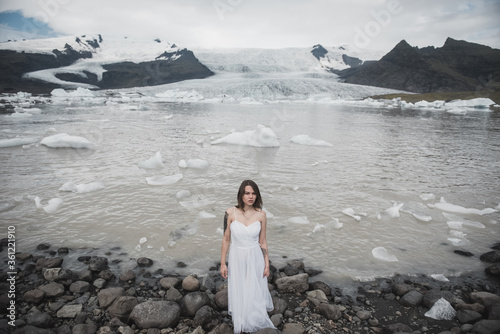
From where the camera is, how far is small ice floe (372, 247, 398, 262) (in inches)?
209

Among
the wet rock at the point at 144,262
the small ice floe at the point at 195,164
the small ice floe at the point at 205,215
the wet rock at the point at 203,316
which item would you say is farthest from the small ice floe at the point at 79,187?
the wet rock at the point at 203,316

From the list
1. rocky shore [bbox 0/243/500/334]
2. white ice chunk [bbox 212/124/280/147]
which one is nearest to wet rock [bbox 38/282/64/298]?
rocky shore [bbox 0/243/500/334]

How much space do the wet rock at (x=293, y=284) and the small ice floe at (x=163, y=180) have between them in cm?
593

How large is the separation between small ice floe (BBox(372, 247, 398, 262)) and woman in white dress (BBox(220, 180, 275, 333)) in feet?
9.57

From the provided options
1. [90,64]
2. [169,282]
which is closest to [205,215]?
[169,282]

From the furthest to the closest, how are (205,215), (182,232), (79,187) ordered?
1. (79,187)
2. (205,215)
3. (182,232)

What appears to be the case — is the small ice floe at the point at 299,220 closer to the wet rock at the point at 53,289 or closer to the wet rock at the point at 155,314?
the wet rock at the point at 155,314

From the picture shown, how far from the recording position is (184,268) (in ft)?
16.4

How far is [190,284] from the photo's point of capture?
440 centimetres

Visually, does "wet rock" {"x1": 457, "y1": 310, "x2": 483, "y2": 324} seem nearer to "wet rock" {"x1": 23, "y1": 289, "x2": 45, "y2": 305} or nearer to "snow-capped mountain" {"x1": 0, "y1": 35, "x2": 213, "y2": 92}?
"wet rock" {"x1": 23, "y1": 289, "x2": 45, "y2": 305}

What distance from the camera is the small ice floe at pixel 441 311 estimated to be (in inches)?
152

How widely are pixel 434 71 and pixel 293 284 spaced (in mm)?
125782

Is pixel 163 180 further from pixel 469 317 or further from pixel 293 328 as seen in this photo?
pixel 469 317

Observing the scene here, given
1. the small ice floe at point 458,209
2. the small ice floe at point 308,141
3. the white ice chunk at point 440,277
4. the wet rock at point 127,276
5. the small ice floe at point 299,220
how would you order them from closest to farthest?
the wet rock at point 127,276 → the white ice chunk at point 440,277 → the small ice floe at point 299,220 → the small ice floe at point 458,209 → the small ice floe at point 308,141
